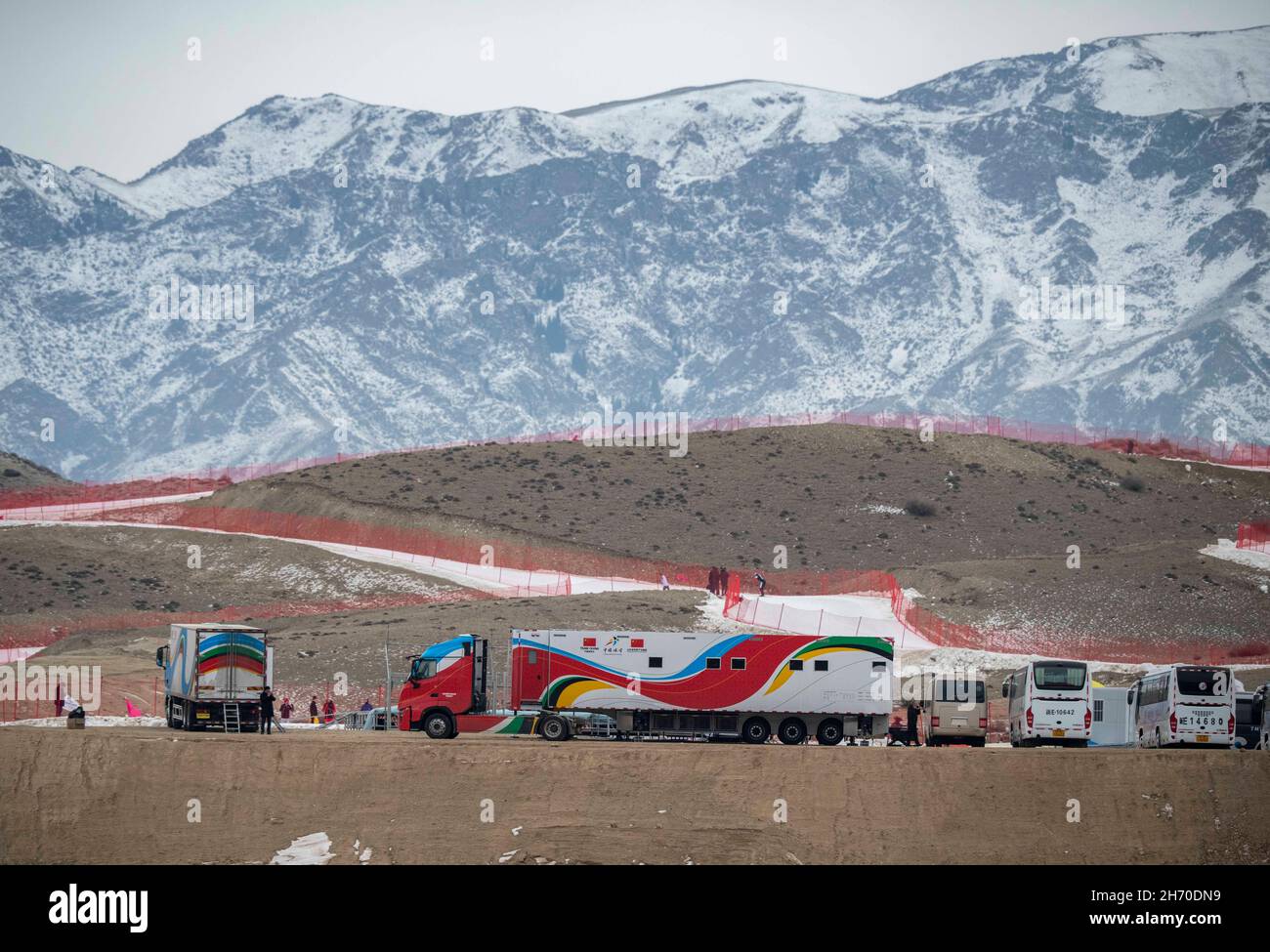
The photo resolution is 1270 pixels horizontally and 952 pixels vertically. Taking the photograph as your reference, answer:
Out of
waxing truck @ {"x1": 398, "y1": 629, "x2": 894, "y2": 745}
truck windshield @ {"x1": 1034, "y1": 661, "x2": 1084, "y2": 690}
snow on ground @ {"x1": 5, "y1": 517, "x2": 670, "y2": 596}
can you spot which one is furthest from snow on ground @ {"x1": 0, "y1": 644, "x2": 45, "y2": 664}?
truck windshield @ {"x1": 1034, "y1": 661, "x2": 1084, "y2": 690}

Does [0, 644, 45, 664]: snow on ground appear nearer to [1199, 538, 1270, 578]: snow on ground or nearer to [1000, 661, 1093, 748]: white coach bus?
[1000, 661, 1093, 748]: white coach bus

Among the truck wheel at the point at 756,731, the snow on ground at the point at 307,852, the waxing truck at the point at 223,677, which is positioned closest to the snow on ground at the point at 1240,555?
the truck wheel at the point at 756,731

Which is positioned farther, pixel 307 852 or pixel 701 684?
pixel 701 684

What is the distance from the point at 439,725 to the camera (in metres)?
52.2

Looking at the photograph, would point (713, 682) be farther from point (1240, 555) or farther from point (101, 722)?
point (1240, 555)

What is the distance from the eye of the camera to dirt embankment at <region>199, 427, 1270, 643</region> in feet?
372

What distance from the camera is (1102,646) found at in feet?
272

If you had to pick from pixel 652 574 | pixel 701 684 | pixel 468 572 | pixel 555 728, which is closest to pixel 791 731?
pixel 701 684

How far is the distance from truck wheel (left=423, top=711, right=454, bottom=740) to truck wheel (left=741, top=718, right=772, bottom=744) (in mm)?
7438

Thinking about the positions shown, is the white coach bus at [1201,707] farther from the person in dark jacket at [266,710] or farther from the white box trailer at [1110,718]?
the person in dark jacket at [266,710]

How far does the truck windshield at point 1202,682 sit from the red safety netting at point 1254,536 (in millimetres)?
53259

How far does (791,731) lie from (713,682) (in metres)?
2.40
